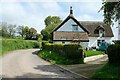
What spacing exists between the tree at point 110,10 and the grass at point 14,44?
918 inches

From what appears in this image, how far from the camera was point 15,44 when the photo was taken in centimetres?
5781

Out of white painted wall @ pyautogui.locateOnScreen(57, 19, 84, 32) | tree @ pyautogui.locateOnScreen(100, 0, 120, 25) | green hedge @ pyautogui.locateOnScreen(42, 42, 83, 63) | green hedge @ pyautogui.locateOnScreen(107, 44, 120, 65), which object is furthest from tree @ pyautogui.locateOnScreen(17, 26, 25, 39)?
green hedge @ pyautogui.locateOnScreen(107, 44, 120, 65)

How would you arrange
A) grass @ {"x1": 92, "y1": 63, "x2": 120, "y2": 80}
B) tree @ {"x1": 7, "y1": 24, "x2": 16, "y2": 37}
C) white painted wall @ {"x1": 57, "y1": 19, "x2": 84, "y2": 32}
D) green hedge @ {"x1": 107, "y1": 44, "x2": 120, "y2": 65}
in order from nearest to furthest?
grass @ {"x1": 92, "y1": 63, "x2": 120, "y2": 80} < green hedge @ {"x1": 107, "y1": 44, "x2": 120, "y2": 65} < white painted wall @ {"x1": 57, "y1": 19, "x2": 84, "y2": 32} < tree @ {"x1": 7, "y1": 24, "x2": 16, "y2": 37}

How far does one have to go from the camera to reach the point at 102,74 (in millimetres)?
17609

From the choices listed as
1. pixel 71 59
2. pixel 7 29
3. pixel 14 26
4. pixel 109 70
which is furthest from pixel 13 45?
pixel 14 26

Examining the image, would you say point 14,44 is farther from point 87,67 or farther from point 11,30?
point 11,30

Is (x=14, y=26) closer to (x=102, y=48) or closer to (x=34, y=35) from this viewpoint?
(x=34, y=35)

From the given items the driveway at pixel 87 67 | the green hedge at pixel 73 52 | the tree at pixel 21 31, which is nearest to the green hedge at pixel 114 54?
the driveway at pixel 87 67

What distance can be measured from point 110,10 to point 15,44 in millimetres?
39600

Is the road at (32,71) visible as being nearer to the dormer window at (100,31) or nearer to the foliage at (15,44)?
the foliage at (15,44)

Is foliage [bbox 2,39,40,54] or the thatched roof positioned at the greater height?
the thatched roof

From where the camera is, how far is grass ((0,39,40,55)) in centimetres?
4817

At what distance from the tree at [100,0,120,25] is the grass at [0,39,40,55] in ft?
76.5

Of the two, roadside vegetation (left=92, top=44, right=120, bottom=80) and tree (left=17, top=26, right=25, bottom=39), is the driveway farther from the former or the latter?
tree (left=17, top=26, right=25, bottom=39)
